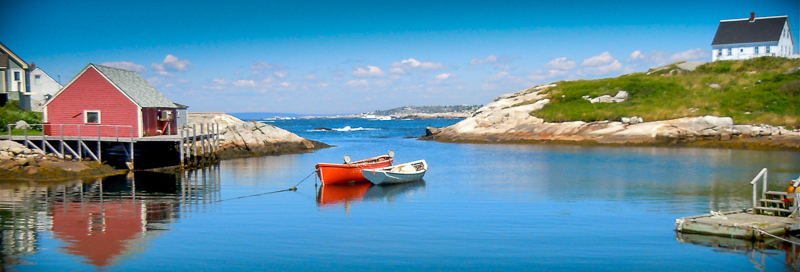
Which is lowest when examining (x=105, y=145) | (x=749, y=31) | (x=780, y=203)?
(x=780, y=203)

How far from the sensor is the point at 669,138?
169 ft

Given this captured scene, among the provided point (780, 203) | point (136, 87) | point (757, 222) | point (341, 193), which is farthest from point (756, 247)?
point (136, 87)

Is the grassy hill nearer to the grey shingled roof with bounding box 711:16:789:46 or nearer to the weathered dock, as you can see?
the grey shingled roof with bounding box 711:16:789:46

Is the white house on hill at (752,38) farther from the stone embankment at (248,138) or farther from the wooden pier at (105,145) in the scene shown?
the wooden pier at (105,145)

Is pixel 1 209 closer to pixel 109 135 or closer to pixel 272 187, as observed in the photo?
pixel 272 187

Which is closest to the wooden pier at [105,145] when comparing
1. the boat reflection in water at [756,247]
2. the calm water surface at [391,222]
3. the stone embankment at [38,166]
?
the stone embankment at [38,166]

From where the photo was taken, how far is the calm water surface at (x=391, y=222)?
14.9 meters

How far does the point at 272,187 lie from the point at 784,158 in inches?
1292

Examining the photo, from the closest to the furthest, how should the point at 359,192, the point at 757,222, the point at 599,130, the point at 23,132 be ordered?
the point at 757,222 < the point at 359,192 < the point at 23,132 < the point at 599,130

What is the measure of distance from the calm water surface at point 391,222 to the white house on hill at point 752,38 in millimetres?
40484

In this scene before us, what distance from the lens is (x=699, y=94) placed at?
59.7m

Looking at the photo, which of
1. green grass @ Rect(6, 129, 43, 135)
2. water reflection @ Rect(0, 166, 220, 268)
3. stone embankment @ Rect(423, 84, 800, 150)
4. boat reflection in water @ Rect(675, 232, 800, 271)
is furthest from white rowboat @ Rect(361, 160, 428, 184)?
stone embankment @ Rect(423, 84, 800, 150)

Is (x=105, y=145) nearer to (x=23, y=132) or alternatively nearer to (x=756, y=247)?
(x=23, y=132)

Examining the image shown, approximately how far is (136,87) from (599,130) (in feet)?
131
